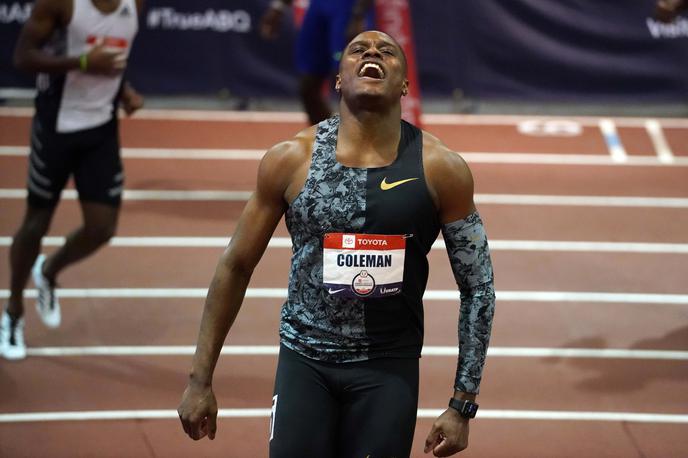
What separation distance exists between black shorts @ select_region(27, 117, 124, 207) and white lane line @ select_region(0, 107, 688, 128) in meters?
5.60

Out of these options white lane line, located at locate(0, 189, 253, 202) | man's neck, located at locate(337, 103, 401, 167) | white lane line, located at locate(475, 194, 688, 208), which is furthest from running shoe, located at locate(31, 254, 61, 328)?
white lane line, located at locate(475, 194, 688, 208)

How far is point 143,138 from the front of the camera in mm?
10961

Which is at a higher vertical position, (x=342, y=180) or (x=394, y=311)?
(x=342, y=180)

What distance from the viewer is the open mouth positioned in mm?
3383

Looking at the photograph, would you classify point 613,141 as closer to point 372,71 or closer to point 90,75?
point 90,75

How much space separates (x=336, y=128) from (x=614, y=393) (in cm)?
296

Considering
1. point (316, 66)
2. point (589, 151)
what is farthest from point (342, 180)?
point (589, 151)

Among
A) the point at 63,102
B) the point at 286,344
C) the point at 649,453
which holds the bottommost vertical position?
the point at 649,453

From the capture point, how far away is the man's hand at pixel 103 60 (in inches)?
232

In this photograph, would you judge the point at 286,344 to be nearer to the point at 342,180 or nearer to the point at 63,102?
the point at 342,180

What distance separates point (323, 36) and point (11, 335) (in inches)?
153

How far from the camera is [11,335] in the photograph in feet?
20.5

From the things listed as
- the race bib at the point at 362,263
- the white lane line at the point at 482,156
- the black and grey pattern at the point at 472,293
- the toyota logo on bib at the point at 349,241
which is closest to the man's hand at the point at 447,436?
the black and grey pattern at the point at 472,293

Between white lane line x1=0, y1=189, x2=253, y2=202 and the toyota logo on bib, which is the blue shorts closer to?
white lane line x1=0, y1=189, x2=253, y2=202
